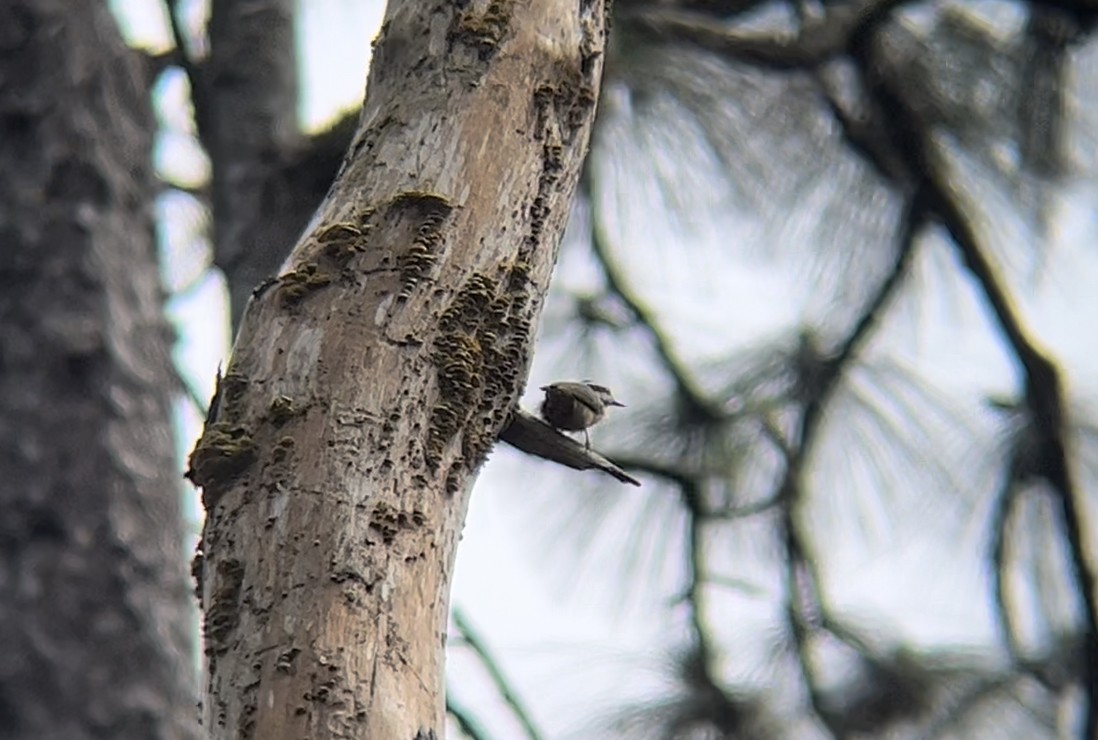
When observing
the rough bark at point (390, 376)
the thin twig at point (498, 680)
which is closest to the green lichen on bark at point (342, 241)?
the rough bark at point (390, 376)

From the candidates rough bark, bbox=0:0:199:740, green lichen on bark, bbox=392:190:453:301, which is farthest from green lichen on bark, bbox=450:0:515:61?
rough bark, bbox=0:0:199:740

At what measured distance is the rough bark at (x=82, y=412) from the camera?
957 millimetres

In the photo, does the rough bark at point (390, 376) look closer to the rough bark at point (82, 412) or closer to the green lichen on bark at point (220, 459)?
the green lichen on bark at point (220, 459)

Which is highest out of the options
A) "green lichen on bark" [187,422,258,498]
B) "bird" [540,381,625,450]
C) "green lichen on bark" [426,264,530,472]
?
"bird" [540,381,625,450]

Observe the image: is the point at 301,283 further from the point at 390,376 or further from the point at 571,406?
the point at 571,406

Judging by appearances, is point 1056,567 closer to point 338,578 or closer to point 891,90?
point 891,90

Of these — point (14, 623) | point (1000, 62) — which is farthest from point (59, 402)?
point (1000, 62)

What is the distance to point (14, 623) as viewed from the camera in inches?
38.3

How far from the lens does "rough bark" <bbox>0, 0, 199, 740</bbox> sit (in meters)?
0.96

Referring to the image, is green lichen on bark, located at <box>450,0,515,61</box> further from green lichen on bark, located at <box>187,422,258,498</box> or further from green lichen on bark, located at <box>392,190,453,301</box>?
green lichen on bark, located at <box>187,422,258,498</box>

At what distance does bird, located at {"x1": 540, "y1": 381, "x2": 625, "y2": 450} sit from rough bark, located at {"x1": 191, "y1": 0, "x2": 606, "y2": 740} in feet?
0.29

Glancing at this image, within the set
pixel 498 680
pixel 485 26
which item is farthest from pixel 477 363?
pixel 498 680

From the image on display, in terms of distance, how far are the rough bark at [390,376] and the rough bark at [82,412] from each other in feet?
0.45

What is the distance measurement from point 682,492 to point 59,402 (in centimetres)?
131
